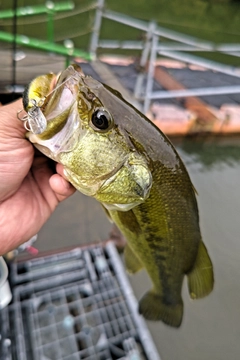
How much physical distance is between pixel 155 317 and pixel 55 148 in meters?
1.17

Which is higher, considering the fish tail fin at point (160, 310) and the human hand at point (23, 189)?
the human hand at point (23, 189)

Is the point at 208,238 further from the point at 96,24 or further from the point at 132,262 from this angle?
the point at 96,24

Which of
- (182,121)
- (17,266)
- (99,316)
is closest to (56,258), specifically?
(17,266)

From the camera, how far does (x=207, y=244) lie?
11.4 ft

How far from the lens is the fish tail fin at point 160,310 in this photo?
6.01 feet

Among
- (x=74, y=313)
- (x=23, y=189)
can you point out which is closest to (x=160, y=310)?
(x=74, y=313)

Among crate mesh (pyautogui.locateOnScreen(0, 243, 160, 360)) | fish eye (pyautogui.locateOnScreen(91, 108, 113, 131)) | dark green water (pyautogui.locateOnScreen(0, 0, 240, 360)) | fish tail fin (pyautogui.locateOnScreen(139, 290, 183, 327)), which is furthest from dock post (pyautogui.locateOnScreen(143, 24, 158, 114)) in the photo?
fish eye (pyautogui.locateOnScreen(91, 108, 113, 131))

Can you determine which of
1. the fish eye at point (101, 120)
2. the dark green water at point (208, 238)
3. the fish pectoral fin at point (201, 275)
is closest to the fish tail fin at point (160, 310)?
the fish pectoral fin at point (201, 275)

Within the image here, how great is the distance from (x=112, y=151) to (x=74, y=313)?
1.57 meters

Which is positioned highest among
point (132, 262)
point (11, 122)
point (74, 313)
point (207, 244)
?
point (11, 122)

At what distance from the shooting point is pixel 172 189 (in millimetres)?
1339

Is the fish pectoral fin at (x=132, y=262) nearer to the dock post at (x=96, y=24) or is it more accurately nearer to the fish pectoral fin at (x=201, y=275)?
the fish pectoral fin at (x=201, y=275)

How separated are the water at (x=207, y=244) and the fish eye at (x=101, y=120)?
2.07 metres

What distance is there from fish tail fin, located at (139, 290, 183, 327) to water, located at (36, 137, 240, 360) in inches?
36.9
